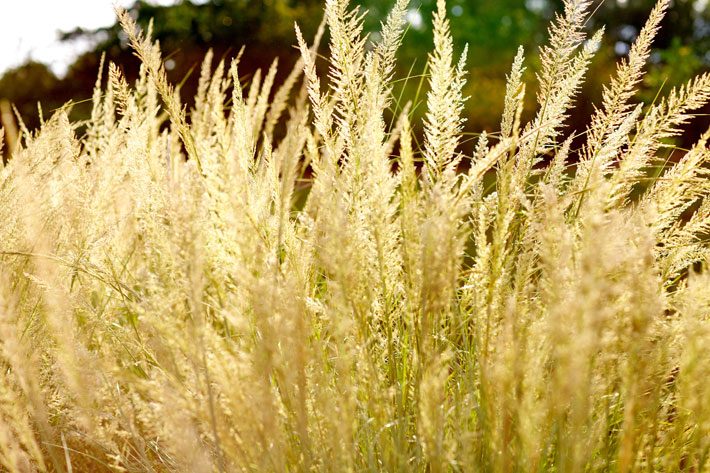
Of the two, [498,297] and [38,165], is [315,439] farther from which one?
[38,165]

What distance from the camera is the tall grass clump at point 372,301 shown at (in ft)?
3.59

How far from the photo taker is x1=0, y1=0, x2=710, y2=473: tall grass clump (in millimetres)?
1093

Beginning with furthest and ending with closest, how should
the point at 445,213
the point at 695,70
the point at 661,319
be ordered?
the point at 695,70 < the point at 661,319 < the point at 445,213

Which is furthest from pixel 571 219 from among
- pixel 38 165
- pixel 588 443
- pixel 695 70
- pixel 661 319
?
pixel 695 70

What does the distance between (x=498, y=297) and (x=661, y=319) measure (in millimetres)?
321

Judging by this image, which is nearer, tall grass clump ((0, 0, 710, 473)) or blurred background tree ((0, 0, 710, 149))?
tall grass clump ((0, 0, 710, 473))

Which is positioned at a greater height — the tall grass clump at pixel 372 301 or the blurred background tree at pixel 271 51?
the blurred background tree at pixel 271 51

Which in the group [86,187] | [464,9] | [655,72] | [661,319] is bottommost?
[661,319]

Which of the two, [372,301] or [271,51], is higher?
[271,51]

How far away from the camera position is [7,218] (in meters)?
1.77

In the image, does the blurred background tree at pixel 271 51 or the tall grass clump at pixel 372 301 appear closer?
the tall grass clump at pixel 372 301

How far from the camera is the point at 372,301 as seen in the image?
1396mm

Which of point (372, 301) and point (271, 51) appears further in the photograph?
point (271, 51)

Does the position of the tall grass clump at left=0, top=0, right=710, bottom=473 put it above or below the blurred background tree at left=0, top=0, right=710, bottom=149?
below
